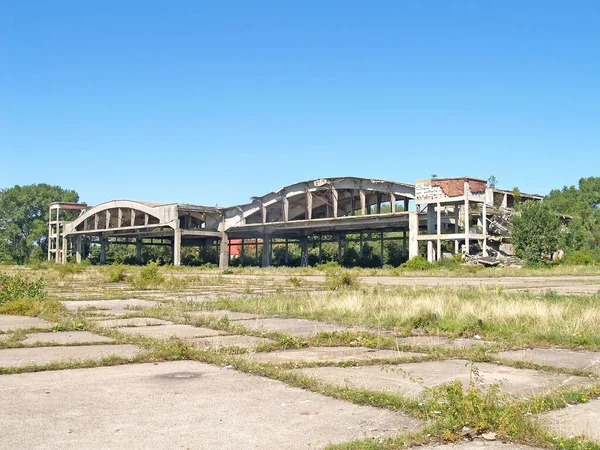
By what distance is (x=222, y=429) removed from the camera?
→ 15.0 ft

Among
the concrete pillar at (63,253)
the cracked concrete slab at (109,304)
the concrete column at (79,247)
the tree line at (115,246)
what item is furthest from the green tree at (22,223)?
the cracked concrete slab at (109,304)

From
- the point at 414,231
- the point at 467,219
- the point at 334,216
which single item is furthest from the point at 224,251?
the point at 467,219

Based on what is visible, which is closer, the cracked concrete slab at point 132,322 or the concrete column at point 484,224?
the cracked concrete slab at point 132,322

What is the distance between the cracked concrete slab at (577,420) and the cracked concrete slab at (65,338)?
21.6ft

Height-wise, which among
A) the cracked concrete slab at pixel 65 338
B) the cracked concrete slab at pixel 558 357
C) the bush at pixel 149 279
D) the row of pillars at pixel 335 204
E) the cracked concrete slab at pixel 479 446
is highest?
the row of pillars at pixel 335 204

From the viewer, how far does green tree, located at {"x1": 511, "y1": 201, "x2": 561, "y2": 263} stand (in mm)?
42781

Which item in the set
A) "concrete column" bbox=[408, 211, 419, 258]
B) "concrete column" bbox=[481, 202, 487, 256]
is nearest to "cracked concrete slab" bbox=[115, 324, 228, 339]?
"concrete column" bbox=[481, 202, 487, 256]

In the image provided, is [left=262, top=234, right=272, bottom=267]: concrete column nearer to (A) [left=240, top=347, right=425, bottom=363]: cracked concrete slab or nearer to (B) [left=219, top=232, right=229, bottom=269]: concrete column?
(B) [left=219, top=232, right=229, bottom=269]: concrete column

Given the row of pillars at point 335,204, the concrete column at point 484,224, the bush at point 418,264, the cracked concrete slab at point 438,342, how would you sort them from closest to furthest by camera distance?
the cracked concrete slab at point 438,342 < the bush at point 418,264 < the concrete column at point 484,224 < the row of pillars at point 335,204

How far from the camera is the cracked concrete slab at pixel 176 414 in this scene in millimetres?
4324

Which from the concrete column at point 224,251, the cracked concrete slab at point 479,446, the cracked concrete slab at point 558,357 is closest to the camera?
the cracked concrete slab at point 479,446

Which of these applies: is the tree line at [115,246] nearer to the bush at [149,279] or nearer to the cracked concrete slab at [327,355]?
the bush at [149,279]

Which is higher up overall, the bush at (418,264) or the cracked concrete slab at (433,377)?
the bush at (418,264)

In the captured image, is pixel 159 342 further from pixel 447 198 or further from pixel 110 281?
pixel 447 198
